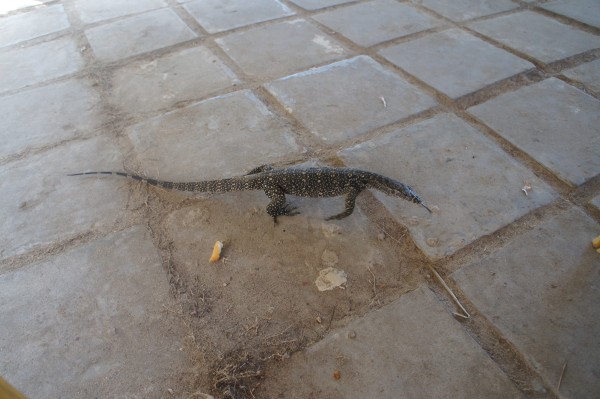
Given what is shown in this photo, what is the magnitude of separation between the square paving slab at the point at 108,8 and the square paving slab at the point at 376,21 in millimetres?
2287

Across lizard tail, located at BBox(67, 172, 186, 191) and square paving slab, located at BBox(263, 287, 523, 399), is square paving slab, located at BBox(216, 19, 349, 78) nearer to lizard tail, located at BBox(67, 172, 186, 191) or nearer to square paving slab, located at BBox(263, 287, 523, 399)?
lizard tail, located at BBox(67, 172, 186, 191)

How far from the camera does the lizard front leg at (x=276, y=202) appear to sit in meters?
2.67

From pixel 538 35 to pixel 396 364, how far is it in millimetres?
4071

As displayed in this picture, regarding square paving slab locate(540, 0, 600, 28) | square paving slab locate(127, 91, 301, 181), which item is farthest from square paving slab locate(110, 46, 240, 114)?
square paving slab locate(540, 0, 600, 28)

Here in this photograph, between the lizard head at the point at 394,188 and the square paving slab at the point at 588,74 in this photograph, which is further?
the square paving slab at the point at 588,74

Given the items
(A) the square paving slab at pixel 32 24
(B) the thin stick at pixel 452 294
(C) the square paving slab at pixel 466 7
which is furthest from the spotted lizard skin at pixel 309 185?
(A) the square paving slab at pixel 32 24

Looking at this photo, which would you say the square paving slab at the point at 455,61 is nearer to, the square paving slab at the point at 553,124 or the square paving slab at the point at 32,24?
the square paving slab at the point at 553,124

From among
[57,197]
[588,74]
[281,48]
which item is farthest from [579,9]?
[57,197]

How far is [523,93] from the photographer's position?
3584 millimetres

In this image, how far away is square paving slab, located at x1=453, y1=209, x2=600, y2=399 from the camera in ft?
6.35

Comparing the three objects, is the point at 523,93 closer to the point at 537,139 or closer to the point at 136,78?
the point at 537,139

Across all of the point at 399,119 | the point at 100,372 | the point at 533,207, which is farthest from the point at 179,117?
the point at 533,207

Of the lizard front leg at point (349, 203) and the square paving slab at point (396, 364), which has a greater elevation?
the lizard front leg at point (349, 203)

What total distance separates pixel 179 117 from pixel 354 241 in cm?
196
